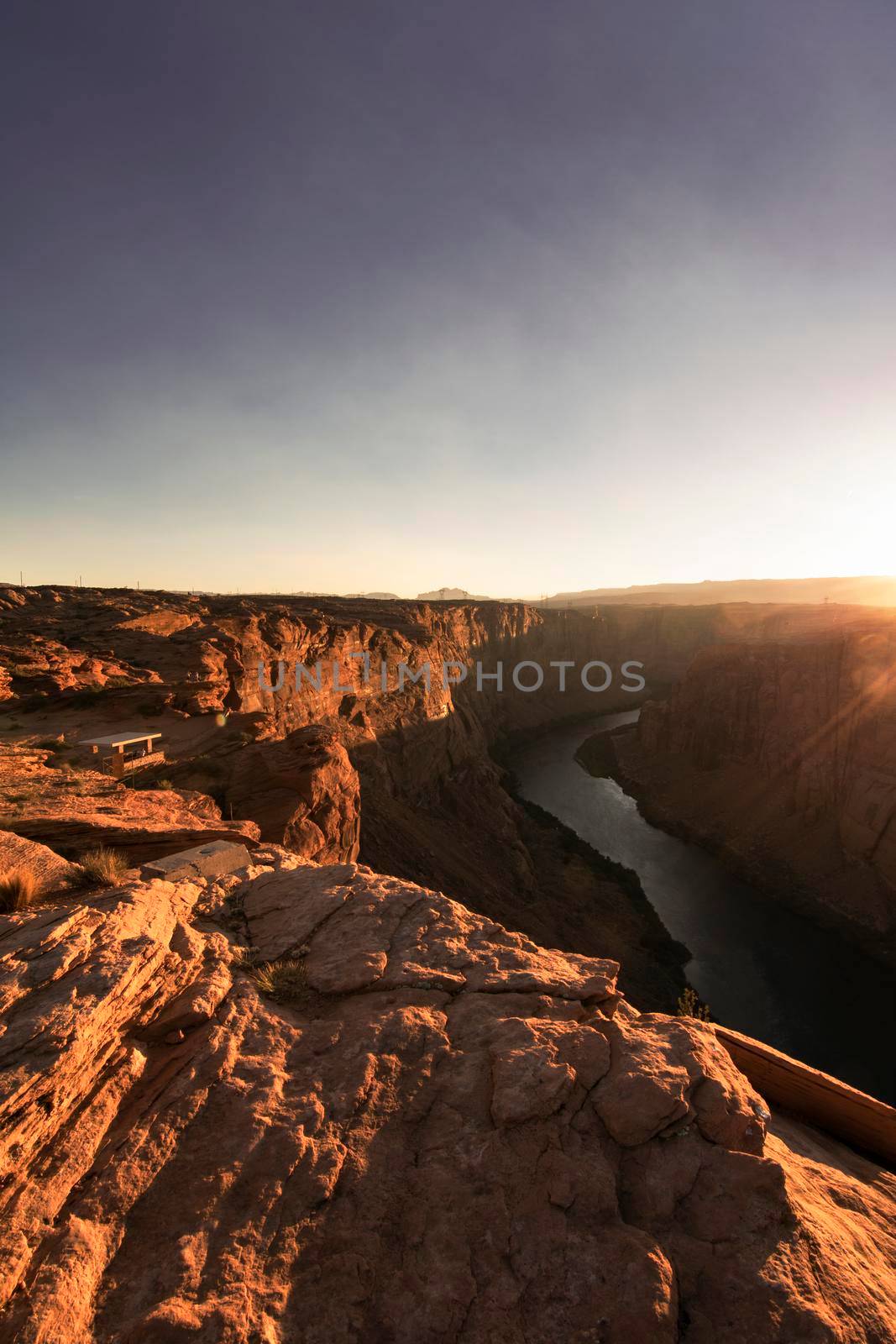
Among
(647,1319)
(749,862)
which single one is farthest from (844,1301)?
(749,862)

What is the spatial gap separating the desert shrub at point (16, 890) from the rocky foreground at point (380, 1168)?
2.76 feet

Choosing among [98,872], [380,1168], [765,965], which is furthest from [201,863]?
[765,965]

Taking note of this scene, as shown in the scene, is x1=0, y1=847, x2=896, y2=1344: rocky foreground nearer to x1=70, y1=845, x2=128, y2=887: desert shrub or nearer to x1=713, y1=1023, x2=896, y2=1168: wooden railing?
x1=713, y1=1023, x2=896, y2=1168: wooden railing

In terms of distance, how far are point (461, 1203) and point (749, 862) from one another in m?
39.2

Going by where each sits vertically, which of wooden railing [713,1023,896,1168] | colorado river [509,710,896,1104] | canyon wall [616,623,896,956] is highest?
wooden railing [713,1023,896,1168]

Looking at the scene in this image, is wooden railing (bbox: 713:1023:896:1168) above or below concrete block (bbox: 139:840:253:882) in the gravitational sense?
below

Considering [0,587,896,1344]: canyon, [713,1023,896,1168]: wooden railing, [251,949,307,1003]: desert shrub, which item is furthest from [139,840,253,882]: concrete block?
[713,1023,896,1168]: wooden railing

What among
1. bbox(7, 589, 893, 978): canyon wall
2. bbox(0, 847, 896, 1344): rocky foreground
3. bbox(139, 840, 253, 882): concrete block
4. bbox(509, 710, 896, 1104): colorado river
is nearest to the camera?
bbox(0, 847, 896, 1344): rocky foreground

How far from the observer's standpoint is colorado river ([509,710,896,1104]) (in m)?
23.4

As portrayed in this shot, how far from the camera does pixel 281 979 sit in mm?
5633

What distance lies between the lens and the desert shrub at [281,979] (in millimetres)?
5453

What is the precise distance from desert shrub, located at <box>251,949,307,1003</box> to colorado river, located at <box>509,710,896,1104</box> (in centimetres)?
2553

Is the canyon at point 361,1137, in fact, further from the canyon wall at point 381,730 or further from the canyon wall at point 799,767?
the canyon wall at point 799,767

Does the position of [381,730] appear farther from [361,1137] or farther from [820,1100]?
[361,1137]
